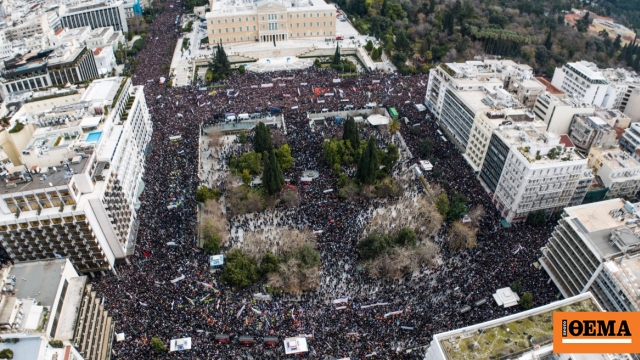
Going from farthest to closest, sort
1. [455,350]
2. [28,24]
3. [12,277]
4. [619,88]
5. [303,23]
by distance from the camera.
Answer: [303,23], [28,24], [619,88], [12,277], [455,350]

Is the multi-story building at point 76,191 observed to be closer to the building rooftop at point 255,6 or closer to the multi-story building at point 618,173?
the building rooftop at point 255,6

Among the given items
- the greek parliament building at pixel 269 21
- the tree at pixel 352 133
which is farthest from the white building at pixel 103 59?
the tree at pixel 352 133

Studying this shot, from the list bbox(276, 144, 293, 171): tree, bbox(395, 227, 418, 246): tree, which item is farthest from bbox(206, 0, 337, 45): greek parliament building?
bbox(395, 227, 418, 246): tree

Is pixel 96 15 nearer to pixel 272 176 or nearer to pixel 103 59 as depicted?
pixel 103 59

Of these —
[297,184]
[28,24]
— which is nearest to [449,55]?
[297,184]

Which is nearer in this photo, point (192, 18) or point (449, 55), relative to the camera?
point (449, 55)

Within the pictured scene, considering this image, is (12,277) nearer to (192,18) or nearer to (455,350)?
(455,350)
